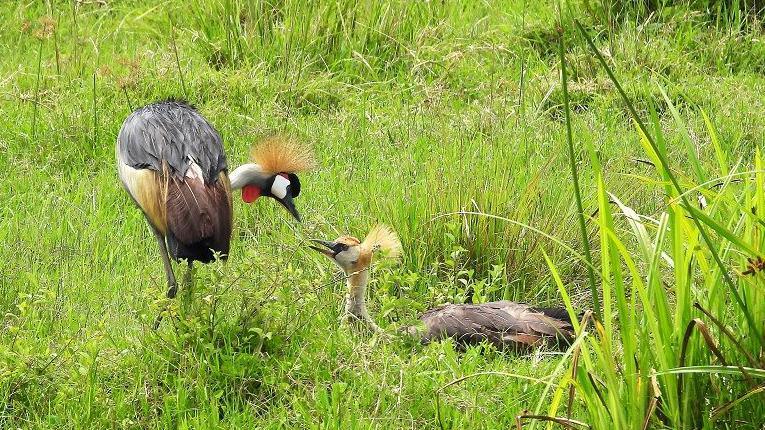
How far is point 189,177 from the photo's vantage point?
483 cm

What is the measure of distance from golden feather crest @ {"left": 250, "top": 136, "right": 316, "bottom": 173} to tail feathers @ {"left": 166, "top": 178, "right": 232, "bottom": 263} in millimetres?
771

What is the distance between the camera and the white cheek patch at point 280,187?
18.2 feet

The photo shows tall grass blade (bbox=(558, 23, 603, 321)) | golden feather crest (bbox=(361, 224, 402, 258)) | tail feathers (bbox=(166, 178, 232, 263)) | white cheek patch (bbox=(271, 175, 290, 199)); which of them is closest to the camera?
tall grass blade (bbox=(558, 23, 603, 321))

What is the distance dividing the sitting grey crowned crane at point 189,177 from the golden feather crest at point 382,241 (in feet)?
1.76

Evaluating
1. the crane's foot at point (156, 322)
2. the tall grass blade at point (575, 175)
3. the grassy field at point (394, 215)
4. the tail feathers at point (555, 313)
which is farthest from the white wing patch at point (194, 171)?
the tall grass blade at point (575, 175)

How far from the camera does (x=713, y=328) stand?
334cm

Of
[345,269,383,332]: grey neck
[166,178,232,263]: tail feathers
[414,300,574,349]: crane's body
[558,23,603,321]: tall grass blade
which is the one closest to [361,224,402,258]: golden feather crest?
[345,269,383,332]: grey neck

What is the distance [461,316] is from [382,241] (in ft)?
1.34

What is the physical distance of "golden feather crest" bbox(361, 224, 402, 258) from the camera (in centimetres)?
463

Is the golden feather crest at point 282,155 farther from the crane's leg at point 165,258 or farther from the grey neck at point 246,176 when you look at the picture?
the crane's leg at point 165,258

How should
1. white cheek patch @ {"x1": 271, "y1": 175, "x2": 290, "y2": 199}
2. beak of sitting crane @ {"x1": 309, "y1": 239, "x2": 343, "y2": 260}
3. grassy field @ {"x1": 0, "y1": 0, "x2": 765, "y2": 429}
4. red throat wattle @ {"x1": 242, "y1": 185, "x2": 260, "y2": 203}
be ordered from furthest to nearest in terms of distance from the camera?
red throat wattle @ {"x1": 242, "y1": 185, "x2": 260, "y2": 203}
white cheek patch @ {"x1": 271, "y1": 175, "x2": 290, "y2": 199}
beak of sitting crane @ {"x1": 309, "y1": 239, "x2": 343, "y2": 260}
grassy field @ {"x1": 0, "y1": 0, "x2": 765, "y2": 429}

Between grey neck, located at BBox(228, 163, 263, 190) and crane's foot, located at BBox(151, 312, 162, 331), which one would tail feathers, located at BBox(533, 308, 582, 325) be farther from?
grey neck, located at BBox(228, 163, 263, 190)

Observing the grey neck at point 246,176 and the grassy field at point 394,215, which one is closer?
the grassy field at point 394,215

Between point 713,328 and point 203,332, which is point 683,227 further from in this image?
point 203,332
